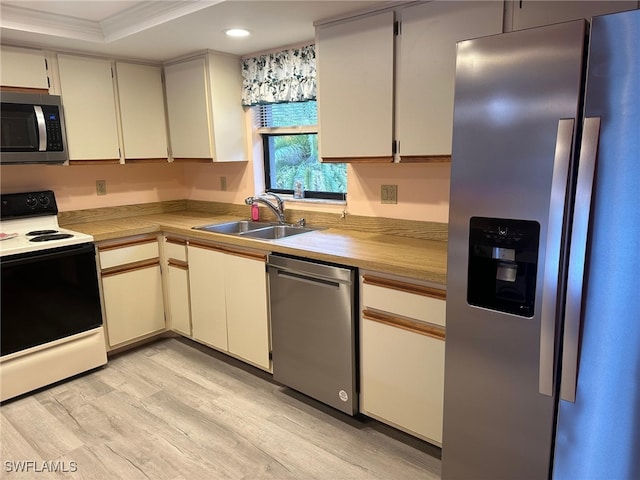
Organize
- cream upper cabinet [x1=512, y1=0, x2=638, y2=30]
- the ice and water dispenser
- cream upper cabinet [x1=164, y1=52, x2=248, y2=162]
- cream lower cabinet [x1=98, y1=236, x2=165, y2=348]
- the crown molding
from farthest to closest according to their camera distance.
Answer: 1. cream upper cabinet [x1=164, y1=52, x2=248, y2=162]
2. cream lower cabinet [x1=98, y1=236, x2=165, y2=348]
3. the crown molding
4. cream upper cabinet [x1=512, y1=0, x2=638, y2=30]
5. the ice and water dispenser

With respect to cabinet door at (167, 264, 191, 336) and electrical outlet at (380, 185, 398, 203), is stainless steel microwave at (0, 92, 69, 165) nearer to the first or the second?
cabinet door at (167, 264, 191, 336)

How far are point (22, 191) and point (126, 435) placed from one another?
1900mm

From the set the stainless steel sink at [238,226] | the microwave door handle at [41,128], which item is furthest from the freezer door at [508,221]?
the microwave door handle at [41,128]

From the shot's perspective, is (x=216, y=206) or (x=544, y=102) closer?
(x=544, y=102)

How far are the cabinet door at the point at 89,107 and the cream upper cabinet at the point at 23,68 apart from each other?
0.11 meters

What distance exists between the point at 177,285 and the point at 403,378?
1887 mm

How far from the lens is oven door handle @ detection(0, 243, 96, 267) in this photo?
8.27 feet

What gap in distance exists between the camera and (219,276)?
290 centimetres

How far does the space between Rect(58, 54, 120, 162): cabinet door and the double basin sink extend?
→ 3.18 ft

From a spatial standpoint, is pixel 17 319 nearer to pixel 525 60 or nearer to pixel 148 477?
pixel 148 477

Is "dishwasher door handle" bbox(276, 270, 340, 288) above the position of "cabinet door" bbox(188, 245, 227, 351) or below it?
above

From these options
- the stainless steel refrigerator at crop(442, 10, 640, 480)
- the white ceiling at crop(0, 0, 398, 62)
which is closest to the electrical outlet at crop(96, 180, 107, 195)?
the white ceiling at crop(0, 0, 398, 62)

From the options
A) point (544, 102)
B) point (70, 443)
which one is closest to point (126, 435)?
point (70, 443)

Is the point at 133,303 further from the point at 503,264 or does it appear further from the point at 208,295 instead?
the point at 503,264
